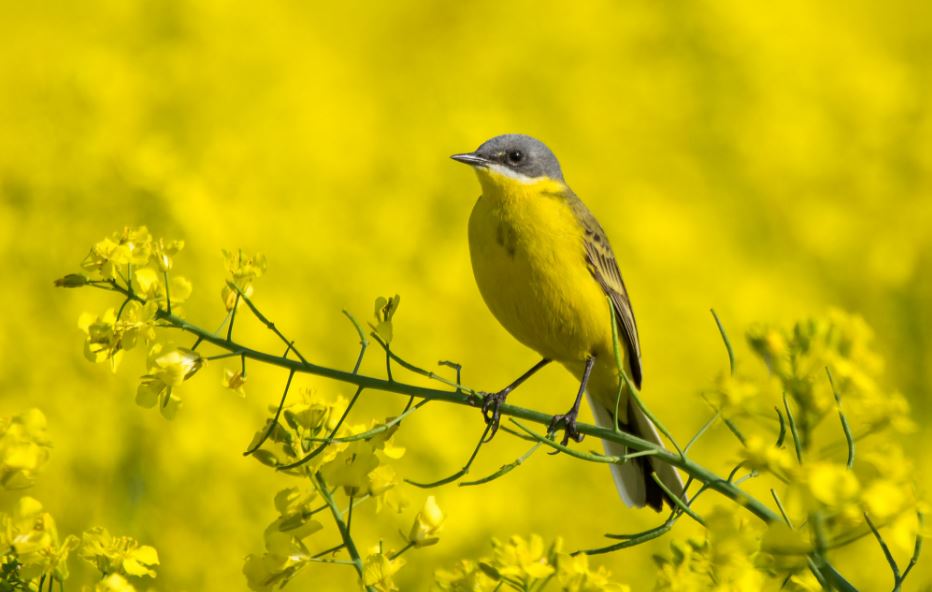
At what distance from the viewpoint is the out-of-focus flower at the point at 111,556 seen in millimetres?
2176

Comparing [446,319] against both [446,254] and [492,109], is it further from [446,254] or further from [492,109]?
[492,109]

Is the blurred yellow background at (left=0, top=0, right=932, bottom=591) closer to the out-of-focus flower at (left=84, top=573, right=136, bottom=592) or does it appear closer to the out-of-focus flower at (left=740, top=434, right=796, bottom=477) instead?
the out-of-focus flower at (left=84, top=573, right=136, bottom=592)

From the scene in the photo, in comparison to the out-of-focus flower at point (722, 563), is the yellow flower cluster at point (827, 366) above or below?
above

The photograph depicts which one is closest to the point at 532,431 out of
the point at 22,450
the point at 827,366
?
the point at 827,366

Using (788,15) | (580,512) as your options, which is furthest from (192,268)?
(788,15)

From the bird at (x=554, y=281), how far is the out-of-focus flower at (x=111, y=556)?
1172 millimetres

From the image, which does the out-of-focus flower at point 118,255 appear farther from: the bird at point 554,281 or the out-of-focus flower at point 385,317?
the bird at point 554,281

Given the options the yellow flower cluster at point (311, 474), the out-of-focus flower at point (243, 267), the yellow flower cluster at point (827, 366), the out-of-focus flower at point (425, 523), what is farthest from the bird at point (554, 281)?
the yellow flower cluster at point (827, 366)

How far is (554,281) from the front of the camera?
138 inches

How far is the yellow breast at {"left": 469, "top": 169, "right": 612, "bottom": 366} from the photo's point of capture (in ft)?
11.4

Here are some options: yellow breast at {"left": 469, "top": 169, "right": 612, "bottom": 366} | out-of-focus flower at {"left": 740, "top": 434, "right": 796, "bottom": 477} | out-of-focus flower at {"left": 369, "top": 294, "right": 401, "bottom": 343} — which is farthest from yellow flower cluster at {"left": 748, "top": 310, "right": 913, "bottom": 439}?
yellow breast at {"left": 469, "top": 169, "right": 612, "bottom": 366}

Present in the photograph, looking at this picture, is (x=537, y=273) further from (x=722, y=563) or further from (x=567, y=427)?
A: (x=722, y=563)

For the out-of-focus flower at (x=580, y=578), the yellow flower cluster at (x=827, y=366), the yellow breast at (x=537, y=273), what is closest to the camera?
the yellow flower cluster at (x=827, y=366)

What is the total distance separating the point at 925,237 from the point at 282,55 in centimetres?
413
